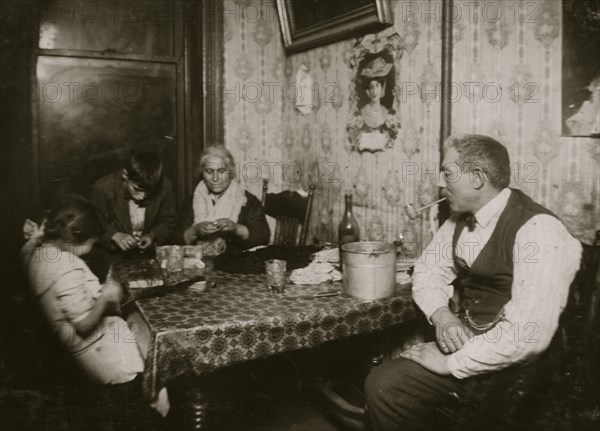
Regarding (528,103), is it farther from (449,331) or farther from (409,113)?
(449,331)

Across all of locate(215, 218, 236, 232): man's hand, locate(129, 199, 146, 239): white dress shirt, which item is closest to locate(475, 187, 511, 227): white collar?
locate(215, 218, 236, 232): man's hand

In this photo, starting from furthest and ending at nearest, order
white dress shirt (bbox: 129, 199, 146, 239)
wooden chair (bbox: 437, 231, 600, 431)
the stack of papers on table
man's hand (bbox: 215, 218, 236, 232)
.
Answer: white dress shirt (bbox: 129, 199, 146, 239)
man's hand (bbox: 215, 218, 236, 232)
the stack of papers on table
wooden chair (bbox: 437, 231, 600, 431)

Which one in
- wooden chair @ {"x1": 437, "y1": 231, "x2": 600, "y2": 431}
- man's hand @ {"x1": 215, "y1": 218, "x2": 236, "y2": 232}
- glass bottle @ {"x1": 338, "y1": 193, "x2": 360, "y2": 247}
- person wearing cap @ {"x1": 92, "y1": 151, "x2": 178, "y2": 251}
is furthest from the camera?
person wearing cap @ {"x1": 92, "y1": 151, "x2": 178, "y2": 251}

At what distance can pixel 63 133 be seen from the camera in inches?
159

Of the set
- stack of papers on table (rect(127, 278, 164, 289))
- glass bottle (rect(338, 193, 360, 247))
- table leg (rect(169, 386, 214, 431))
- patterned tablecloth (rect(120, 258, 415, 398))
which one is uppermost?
glass bottle (rect(338, 193, 360, 247))

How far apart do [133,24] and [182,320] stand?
304cm

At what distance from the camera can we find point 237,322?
74.5 inches

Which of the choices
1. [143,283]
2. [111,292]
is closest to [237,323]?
[111,292]

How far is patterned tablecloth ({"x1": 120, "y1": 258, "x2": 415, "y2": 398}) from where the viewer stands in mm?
1798

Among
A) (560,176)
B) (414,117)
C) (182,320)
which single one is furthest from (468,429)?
(414,117)

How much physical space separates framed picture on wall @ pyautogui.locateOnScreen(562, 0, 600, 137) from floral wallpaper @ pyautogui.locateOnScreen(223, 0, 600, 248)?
0.05 meters

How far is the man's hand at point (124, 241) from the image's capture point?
315 cm

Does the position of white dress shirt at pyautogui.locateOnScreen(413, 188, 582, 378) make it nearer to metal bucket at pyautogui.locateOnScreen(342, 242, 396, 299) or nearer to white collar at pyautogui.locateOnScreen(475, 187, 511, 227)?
white collar at pyautogui.locateOnScreen(475, 187, 511, 227)

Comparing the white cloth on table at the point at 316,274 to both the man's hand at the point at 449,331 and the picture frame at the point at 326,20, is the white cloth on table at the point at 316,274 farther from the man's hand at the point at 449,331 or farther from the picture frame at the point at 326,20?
the picture frame at the point at 326,20
